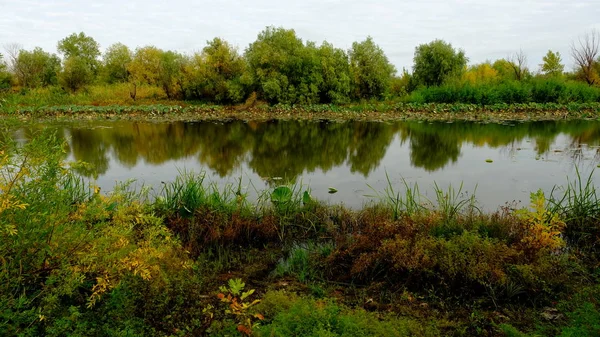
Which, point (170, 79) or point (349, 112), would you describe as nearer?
point (349, 112)

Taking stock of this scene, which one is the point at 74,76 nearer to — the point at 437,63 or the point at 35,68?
the point at 35,68

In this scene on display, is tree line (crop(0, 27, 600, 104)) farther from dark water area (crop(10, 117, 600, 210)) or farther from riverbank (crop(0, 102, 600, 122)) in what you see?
dark water area (crop(10, 117, 600, 210))

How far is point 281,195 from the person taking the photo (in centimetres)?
539

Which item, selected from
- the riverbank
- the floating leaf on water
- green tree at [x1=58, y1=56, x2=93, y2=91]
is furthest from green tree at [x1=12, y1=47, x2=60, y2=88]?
the floating leaf on water

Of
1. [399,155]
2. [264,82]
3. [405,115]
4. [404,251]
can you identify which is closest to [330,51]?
[264,82]

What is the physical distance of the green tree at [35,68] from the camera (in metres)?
38.3

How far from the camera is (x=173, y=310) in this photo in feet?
10.2

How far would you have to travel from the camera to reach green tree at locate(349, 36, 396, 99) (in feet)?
97.0

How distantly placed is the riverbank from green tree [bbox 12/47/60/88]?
57.3 feet

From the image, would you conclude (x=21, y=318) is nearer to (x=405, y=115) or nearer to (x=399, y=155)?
(x=399, y=155)

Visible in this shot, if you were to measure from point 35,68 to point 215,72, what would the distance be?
2463 centimetres

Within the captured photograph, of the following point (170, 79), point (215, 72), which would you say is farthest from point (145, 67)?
point (215, 72)

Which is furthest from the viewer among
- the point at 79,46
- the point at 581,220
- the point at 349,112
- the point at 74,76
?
the point at 79,46

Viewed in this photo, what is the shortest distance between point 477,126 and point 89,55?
54099 mm
